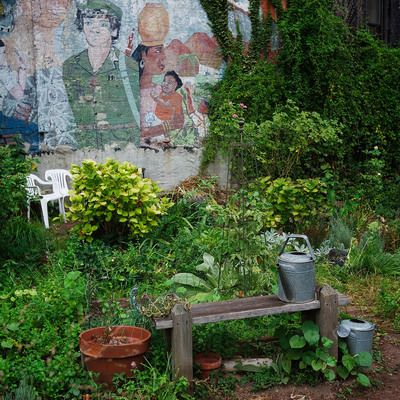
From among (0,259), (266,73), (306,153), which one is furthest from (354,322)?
(266,73)

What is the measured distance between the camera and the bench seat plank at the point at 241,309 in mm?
4199

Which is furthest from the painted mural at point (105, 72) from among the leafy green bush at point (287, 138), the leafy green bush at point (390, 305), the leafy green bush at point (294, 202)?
the leafy green bush at point (390, 305)

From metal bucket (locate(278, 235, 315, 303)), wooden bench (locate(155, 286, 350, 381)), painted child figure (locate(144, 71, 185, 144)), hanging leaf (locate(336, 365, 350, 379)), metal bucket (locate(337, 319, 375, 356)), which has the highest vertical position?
painted child figure (locate(144, 71, 185, 144))

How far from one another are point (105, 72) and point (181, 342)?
22.0 ft

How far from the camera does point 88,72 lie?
9812mm

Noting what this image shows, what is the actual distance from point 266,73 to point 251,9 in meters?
1.21

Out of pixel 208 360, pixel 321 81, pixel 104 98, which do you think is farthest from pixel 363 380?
pixel 104 98

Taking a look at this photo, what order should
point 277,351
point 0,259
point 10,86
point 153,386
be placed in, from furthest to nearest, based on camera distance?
point 10,86 < point 0,259 < point 277,351 < point 153,386

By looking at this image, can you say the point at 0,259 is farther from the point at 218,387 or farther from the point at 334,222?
the point at 334,222

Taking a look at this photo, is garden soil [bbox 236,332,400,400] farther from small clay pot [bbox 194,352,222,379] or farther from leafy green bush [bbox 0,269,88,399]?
leafy green bush [bbox 0,269,88,399]

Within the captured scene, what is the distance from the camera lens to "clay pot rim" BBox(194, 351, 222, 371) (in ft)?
14.4

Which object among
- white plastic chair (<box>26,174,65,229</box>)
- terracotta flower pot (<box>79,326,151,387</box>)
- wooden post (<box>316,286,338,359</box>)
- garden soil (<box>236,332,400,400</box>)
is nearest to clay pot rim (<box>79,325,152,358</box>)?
terracotta flower pot (<box>79,326,151,387</box>)

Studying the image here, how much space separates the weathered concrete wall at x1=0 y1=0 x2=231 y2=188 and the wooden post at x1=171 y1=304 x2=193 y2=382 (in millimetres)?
6212

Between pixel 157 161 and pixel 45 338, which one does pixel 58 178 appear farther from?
pixel 45 338
